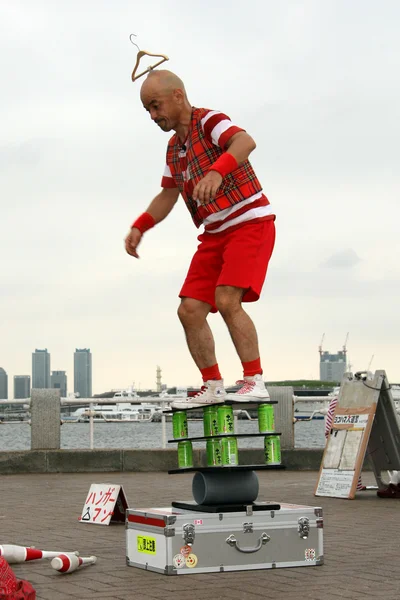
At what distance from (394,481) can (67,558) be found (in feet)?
16.7

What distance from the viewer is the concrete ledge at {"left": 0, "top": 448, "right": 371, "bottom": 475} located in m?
13.1

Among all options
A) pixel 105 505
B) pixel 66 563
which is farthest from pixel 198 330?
pixel 105 505

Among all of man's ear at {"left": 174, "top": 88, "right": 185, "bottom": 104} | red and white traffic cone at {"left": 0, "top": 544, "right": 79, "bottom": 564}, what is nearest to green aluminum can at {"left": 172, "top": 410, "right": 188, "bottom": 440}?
red and white traffic cone at {"left": 0, "top": 544, "right": 79, "bottom": 564}

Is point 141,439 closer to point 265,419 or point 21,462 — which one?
point 21,462

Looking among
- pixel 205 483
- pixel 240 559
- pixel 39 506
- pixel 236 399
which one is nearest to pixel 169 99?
pixel 236 399

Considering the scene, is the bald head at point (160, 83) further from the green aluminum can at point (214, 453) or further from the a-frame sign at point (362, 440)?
the a-frame sign at point (362, 440)

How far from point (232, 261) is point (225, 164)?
0.55 metres

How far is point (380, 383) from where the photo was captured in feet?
32.2

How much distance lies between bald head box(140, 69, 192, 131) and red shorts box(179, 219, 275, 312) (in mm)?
711

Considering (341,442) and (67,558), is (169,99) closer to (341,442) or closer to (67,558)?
(67,558)

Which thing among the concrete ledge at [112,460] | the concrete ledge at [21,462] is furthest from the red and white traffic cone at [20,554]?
the concrete ledge at [21,462]

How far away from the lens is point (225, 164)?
18.7 ft

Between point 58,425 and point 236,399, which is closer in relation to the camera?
point 236,399

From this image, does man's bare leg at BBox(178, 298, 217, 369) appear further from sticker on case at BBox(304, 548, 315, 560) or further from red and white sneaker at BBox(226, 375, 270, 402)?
sticker on case at BBox(304, 548, 315, 560)
